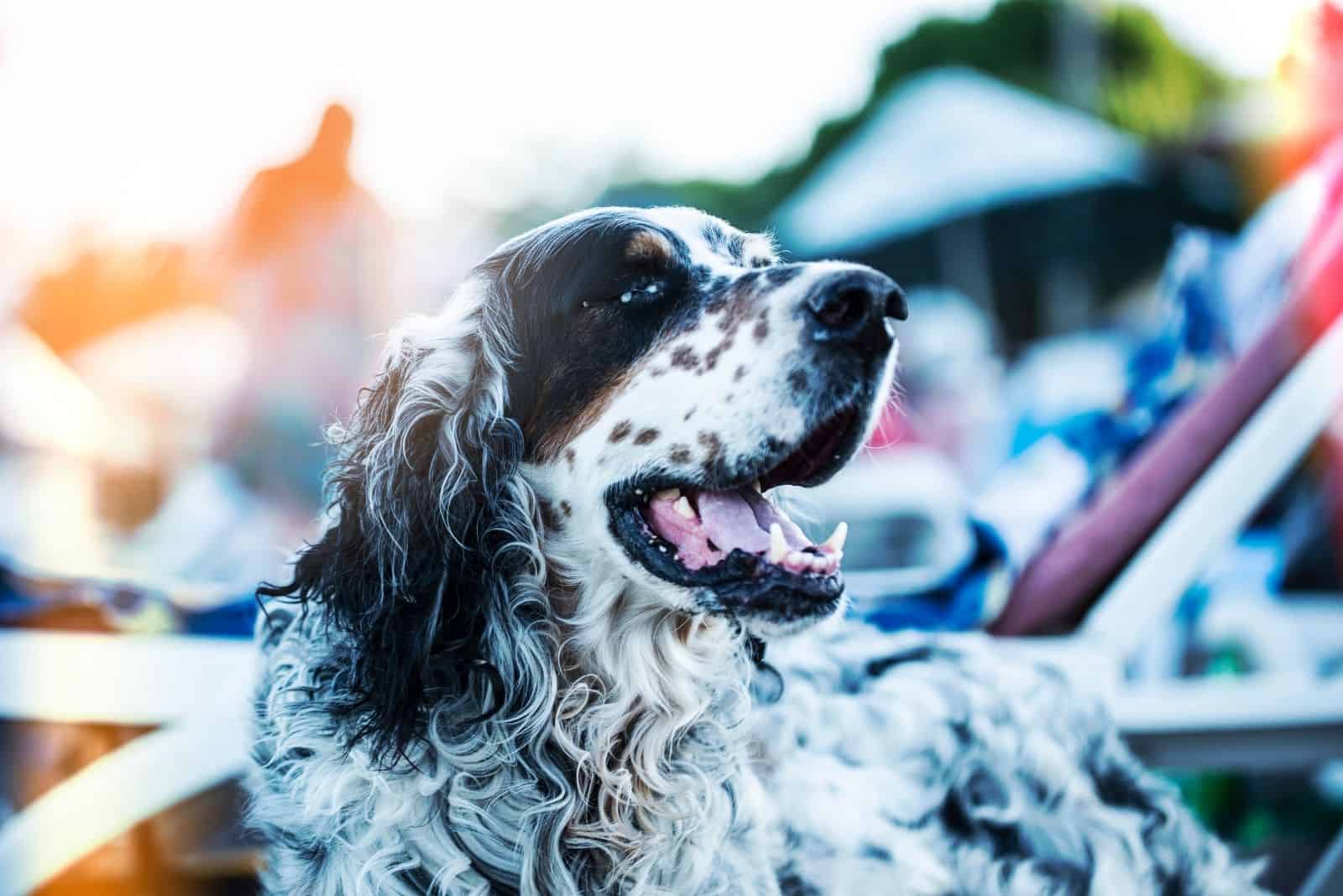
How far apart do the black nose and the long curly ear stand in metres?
0.51

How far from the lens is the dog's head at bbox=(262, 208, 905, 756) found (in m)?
1.49

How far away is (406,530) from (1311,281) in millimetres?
2377

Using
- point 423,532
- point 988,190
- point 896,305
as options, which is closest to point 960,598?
point 896,305

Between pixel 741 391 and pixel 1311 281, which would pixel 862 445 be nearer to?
pixel 741 391

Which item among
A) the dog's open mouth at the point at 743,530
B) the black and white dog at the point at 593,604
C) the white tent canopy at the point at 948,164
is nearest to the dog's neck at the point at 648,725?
the black and white dog at the point at 593,604

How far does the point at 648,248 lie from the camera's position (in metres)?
1.70

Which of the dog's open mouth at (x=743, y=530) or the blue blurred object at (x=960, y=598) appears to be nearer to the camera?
the dog's open mouth at (x=743, y=530)

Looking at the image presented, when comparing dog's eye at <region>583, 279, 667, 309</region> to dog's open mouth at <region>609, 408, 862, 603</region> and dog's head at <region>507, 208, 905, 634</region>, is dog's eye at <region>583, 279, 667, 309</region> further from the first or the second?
dog's open mouth at <region>609, 408, 862, 603</region>

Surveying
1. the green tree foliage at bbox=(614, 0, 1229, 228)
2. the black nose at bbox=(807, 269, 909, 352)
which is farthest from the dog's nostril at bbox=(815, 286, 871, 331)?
the green tree foliage at bbox=(614, 0, 1229, 228)

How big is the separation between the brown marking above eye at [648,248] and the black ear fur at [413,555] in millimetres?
283

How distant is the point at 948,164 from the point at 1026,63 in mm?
25720

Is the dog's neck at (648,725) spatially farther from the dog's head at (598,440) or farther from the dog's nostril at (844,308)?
the dog's nostril at (844,308)

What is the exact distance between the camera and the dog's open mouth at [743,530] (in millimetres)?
1482

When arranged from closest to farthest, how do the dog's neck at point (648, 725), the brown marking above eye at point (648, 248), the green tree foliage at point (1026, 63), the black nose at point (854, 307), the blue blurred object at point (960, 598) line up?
the black nose at point (854, 307)
the dog's neck at point (648, 725)
the brown marking above eye at point (648, 248)
the blue blurred object at point (960, 598)
the green tree foliage at point (1026, 63)
